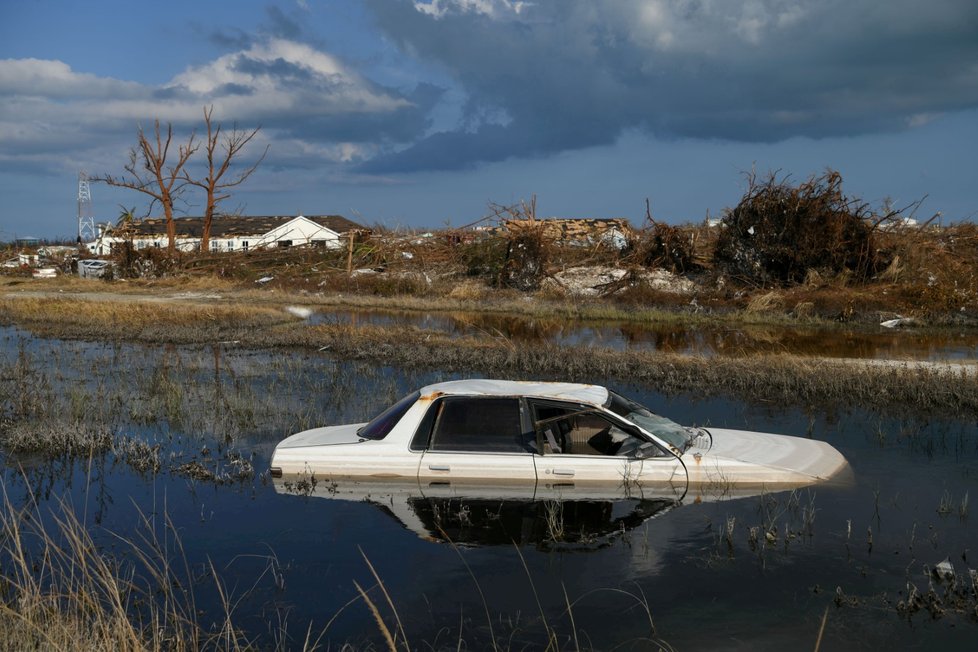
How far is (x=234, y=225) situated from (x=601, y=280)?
1967 inches

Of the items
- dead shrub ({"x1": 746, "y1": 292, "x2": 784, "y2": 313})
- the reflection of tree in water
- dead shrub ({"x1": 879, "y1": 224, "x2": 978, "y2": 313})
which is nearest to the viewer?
the reflection of tree in water

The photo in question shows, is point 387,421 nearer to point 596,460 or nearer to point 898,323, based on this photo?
point 596,460

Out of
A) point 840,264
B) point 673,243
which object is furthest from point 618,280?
point 840,264

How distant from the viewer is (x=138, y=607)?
671 cm

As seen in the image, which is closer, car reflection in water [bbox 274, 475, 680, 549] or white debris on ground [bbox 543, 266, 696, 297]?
car reflection in water [bbox 274, 475, 680, 549]

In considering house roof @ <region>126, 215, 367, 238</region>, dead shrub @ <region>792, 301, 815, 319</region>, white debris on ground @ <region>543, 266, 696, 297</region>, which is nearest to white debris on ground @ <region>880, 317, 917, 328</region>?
dead shrub @ <region>792, 301, 815, 319</region>

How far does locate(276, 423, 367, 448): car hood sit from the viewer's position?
9656mm

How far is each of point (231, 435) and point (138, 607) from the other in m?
5.91

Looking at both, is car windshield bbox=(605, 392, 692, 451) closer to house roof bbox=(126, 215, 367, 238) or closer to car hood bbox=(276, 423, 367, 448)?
car hood bbox=(276, 423, 367, 448)

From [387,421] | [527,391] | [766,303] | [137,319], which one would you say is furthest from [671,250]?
[387,421]

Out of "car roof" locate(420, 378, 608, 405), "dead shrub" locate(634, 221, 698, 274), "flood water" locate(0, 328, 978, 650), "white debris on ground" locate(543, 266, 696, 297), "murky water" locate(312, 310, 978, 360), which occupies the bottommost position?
"flood water" locate(0, 328, 978, 650)

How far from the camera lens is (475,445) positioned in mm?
9117

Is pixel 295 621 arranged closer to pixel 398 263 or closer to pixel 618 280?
pixel 618 280

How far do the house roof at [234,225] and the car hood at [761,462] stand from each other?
2570 inches
